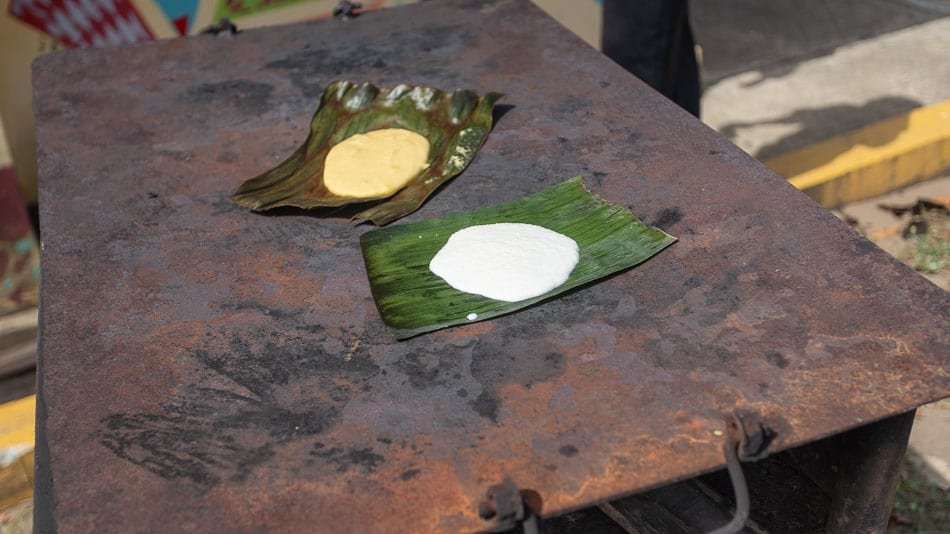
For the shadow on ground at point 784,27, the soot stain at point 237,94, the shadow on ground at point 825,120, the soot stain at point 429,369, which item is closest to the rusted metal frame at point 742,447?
the soot stain at point 429,369

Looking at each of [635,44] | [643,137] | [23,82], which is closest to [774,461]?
[643,137]

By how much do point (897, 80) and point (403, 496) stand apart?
432cm

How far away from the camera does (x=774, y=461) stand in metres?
1.97

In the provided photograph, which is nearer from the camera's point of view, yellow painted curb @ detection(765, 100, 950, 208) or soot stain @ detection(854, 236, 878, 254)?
soot stain @ detection(854, 236, 878, 254)

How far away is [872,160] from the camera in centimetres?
359

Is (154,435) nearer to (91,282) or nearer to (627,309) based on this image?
(91,282)

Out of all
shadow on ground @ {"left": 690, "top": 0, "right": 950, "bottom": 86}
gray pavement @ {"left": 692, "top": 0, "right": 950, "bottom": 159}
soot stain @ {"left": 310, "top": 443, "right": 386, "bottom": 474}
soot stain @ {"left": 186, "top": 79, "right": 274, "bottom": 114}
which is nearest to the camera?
soot stain @ {"left": 310, "top": 443, "right": 386, "bottom": 474}

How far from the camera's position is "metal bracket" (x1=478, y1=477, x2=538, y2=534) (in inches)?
41.8

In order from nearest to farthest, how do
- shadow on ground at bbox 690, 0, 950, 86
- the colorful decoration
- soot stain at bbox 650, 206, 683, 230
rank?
soot stain at bbox 650, 206, 683, 230 → the colorful decoration → shadow on ground at bbox 690, 0, 950, 86

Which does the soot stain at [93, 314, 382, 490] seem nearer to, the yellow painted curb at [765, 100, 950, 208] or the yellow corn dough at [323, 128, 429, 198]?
the yellow corn dough at [323, 128, 429, 198]

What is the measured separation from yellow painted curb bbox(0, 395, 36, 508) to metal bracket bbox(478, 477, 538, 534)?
1935 millimetres

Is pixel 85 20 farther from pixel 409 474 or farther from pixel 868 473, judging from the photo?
pixel 868 473

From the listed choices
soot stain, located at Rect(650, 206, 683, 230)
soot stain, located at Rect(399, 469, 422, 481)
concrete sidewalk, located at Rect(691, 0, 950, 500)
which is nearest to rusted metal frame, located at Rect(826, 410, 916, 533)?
soot stain, located at Rect(650, 206, 683, 230)

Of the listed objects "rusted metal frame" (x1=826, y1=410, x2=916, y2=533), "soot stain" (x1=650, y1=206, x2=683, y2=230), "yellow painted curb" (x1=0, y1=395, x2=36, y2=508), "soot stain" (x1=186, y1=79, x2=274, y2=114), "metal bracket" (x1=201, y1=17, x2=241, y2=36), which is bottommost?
"yellow painted curb" (x1=0, y1=395, x2=36, y2=508)
